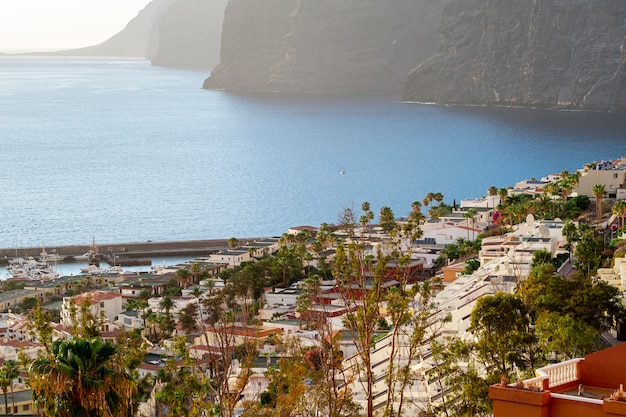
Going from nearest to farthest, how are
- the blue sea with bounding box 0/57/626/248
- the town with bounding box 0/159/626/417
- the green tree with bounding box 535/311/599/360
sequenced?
the town with bounding box 0/159/626/417, the green tree with bounding box 535/311/599/360, the blue sea with bounding box 0/57/626/248

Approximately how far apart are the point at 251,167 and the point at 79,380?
125 metres

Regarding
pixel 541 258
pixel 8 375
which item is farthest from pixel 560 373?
pixel 541 258

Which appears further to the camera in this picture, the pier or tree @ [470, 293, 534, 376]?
the pier

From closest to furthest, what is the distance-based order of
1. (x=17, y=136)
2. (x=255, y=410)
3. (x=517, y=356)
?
(x=255, y=410) < (x=517, y=356) < (x=17, y=136)

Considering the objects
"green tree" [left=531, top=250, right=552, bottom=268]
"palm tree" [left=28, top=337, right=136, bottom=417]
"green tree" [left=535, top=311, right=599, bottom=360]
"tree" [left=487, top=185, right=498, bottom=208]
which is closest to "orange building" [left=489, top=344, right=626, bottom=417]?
"palm tree" [left=28, top=337, right=136, bottom=417]

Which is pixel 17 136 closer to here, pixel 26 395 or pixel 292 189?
pixel 292 189

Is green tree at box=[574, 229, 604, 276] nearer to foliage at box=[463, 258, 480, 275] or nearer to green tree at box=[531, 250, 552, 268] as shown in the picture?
green tree at box=[531, 250, 552, 268]

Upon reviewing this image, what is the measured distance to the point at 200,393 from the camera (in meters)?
17.3

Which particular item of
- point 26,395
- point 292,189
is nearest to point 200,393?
point 26,395

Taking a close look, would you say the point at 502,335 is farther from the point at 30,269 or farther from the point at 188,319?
the point at 30,269

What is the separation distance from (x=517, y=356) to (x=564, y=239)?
27911mm

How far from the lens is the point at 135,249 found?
82.8 m

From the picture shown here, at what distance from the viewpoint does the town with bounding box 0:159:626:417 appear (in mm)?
16109

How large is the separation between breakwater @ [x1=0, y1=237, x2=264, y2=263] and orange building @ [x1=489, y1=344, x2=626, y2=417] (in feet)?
218
